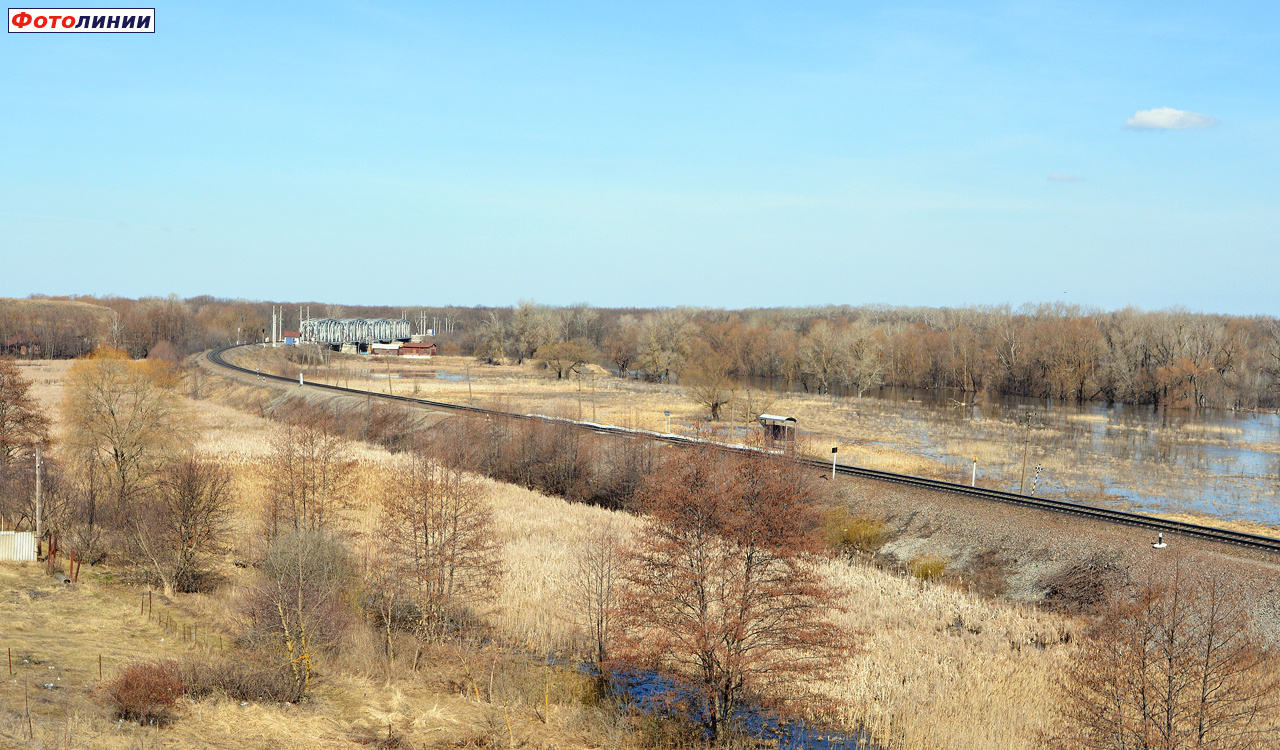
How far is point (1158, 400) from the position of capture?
302 ft

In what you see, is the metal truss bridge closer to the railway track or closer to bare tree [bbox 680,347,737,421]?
bare tree [bbox 680,347,737,421]

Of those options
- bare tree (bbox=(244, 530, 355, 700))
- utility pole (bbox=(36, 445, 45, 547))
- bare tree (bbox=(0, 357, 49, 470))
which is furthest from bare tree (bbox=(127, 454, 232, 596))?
bare tree (bbox=(0, 357, 49, 470))

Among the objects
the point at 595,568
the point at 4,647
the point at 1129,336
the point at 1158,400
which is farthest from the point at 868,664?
the point at 1129,336

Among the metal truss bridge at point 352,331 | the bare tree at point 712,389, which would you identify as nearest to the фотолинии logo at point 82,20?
the bare tree at point 712,389

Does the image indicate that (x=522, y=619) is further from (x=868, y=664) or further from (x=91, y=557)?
(x=91, y=557)

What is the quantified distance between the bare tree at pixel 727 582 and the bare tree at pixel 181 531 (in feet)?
52.8

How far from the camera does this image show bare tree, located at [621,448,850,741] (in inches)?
694

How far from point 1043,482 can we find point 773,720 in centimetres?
2973

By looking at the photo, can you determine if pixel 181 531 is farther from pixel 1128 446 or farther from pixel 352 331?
pixel 352 331

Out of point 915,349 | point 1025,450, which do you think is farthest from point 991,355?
point 1025,450

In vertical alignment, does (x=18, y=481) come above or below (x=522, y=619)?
above

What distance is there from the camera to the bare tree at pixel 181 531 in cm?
2709

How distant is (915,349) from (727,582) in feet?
347

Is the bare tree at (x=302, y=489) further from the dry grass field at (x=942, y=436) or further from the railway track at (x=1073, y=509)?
the dry grass field at (x=942, y=436)
